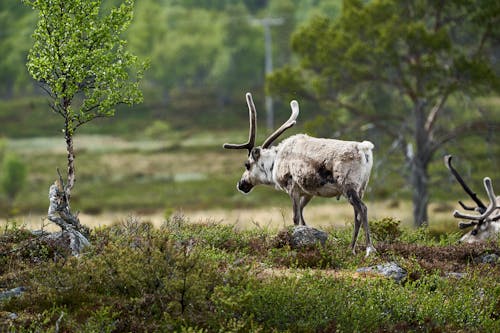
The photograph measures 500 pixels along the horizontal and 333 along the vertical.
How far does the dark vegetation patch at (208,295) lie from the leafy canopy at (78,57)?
2.58m

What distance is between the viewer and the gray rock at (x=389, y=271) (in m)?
12.8

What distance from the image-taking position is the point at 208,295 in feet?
36.4

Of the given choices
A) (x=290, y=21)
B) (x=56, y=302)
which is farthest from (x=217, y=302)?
(x=290, y=21)

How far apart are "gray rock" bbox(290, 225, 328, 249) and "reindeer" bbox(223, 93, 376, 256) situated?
52cm

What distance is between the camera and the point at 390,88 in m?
36.2

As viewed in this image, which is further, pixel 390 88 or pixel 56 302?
pixel 390 88

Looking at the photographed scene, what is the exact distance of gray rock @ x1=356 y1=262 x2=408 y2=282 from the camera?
12.8 m

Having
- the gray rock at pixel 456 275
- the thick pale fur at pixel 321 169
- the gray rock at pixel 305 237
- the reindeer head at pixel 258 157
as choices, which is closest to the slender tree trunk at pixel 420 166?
the reindeer head at pixel 258 157

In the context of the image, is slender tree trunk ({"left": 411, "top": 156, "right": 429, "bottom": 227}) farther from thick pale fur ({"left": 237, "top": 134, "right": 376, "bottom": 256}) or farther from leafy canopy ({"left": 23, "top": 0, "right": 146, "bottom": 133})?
leafy canopy ({"left": 23, "top": 0, "right": 146, "bottom": 133})

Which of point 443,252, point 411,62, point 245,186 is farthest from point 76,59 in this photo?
point 411,62

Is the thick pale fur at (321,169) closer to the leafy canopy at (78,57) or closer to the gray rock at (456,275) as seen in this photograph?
the gray rock at (456,275)

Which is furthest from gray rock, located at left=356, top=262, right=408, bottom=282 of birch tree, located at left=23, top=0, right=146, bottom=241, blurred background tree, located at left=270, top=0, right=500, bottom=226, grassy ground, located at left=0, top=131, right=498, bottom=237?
grassy ground, located at left=0, top=131, right=498, bottom=237

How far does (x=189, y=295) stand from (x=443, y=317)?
11.4 feet

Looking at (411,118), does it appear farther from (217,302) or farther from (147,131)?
(147,131)
